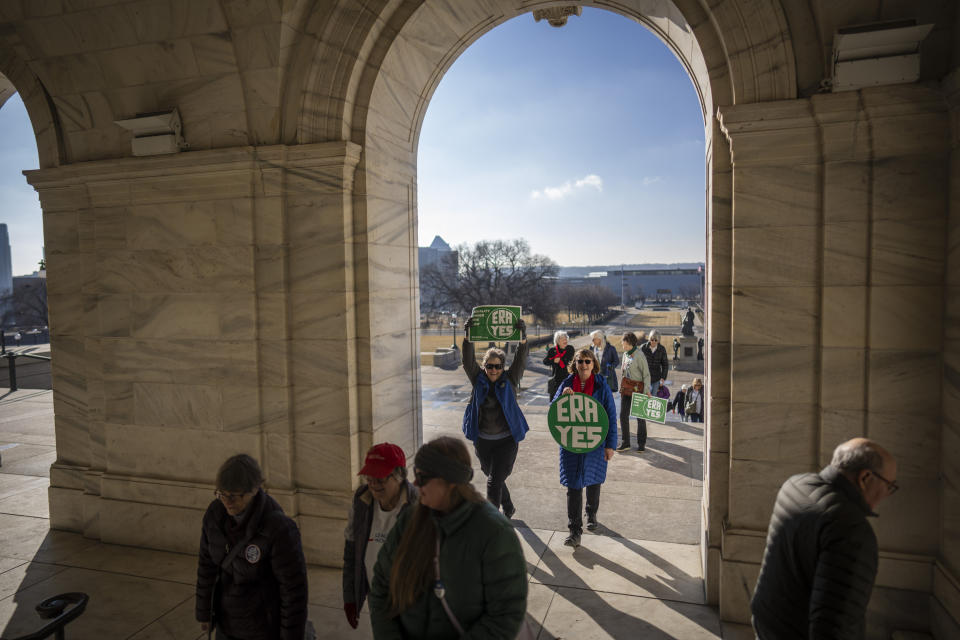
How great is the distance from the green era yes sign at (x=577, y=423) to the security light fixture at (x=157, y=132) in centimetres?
431

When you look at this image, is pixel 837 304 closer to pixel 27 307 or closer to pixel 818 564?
pixel 818 564

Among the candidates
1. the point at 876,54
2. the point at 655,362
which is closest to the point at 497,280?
the point at 655,362

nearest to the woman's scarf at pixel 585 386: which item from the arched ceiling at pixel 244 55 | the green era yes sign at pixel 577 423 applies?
the green era yes sign at pixel 577 423

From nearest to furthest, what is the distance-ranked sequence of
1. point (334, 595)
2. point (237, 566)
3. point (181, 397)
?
point (237, 566) → point (334, 595) → point (181, 397)

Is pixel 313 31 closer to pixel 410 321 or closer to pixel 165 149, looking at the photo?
pixel 165 149

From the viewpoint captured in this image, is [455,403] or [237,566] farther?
[455,403]

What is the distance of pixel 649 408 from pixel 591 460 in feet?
7.33

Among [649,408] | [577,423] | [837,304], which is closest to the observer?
[837,304]

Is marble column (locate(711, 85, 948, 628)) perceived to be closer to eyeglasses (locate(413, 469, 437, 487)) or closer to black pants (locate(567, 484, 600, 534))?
black pants (locate(567, 484, 600, 534))

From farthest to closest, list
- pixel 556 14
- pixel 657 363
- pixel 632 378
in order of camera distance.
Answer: pixel 657 363, pixel 632 378, pixel 556 14

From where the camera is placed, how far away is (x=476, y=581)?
2256mm

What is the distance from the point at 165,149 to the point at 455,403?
31.8 ft

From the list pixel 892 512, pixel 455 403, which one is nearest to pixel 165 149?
pixel 892 512

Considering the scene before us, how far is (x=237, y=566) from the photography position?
123 inches
